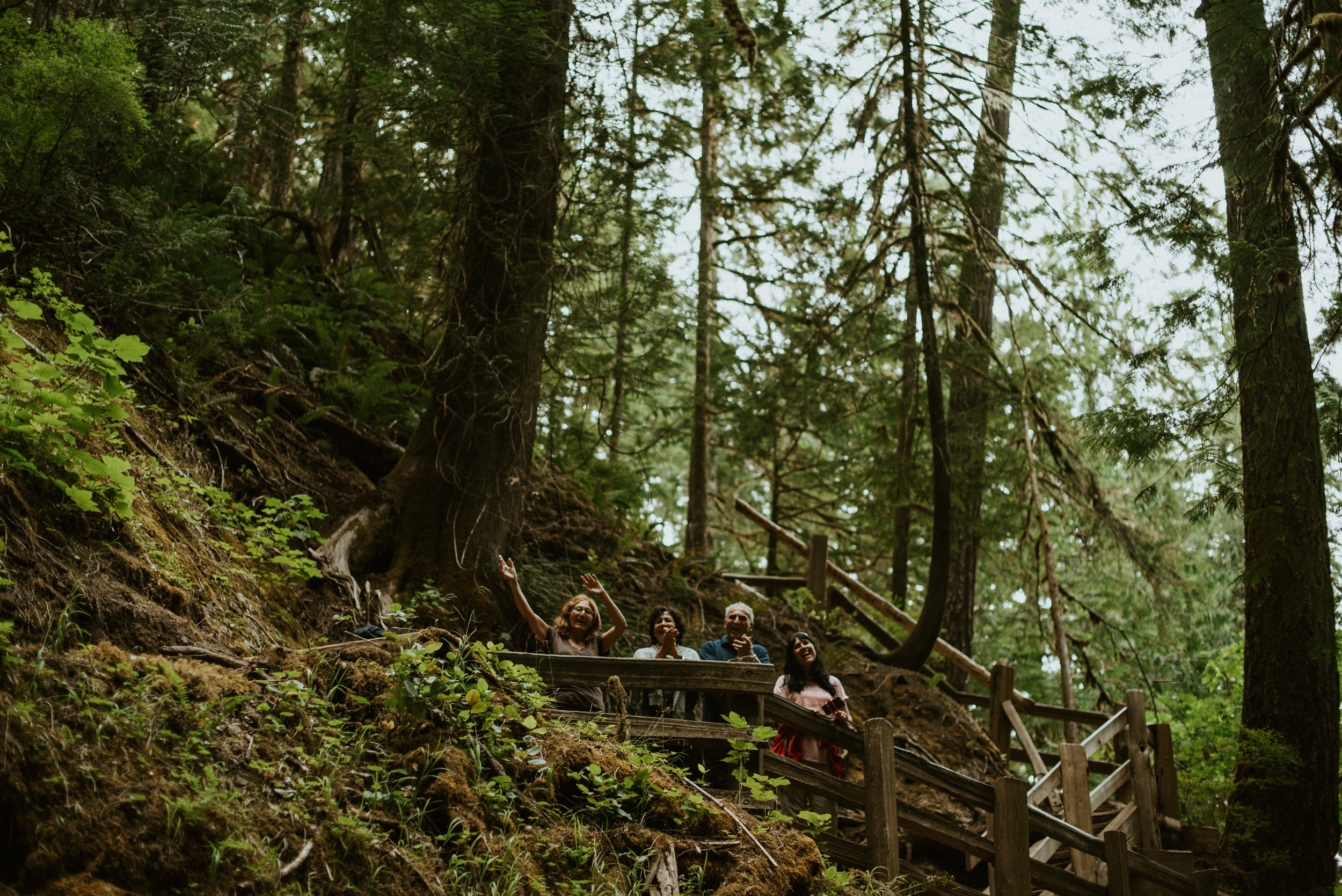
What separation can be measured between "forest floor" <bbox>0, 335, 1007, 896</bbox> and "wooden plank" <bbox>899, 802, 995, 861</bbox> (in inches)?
64.4

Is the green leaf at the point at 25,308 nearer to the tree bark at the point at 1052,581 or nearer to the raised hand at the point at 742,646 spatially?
the raised hand at the point at 742,646

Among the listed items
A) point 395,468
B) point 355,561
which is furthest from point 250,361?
point 355,561

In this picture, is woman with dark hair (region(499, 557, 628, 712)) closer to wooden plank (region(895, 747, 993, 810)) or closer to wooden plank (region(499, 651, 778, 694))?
wooden plank (region(499, 651, 778, 694))

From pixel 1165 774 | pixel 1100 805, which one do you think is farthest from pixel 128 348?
pixel 1165 774

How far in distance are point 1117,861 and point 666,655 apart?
3.98 m

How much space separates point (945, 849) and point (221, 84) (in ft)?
35.2

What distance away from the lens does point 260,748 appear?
3834 mm

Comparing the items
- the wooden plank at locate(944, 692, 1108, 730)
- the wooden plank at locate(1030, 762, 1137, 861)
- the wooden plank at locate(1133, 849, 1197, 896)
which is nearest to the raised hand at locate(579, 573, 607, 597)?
the wooden plank at locate(1030, 762, 1137, 861)

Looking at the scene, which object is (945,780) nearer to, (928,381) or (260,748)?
(260,748)

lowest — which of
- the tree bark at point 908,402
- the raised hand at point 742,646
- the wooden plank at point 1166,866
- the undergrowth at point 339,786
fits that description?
the wooden plank at point 1166,866

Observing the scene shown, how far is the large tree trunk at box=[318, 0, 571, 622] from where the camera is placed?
312 inches

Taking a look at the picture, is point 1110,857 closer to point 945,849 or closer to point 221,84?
point 945,849

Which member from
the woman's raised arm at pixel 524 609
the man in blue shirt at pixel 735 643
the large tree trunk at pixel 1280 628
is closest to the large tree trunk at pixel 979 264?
the large tree trunk at pixel 1280 628

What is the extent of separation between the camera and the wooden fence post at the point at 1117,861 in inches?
290
